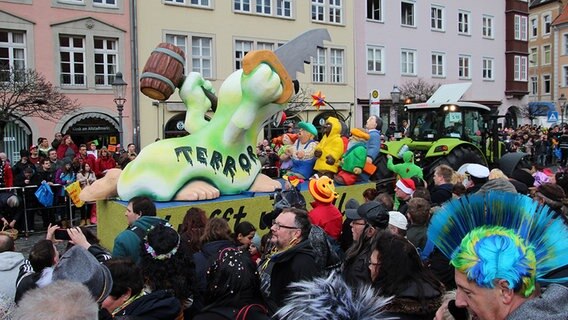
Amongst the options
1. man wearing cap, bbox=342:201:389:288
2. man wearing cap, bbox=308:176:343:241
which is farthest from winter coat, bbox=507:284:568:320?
man wearing cap, bbox=308:176:343:241

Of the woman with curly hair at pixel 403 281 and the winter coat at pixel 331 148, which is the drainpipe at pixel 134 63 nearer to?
the winter coat at pixel 331 148

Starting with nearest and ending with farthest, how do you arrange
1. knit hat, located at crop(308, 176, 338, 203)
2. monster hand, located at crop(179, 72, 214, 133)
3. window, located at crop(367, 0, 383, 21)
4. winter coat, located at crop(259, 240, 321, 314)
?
winter coat, located at crop(259, 240, 321, 314)
knit hat, located at crop(308, 176, 338, 203)
monster hand, located at crop(179, 72, 214, 133)
window, located at crop(367, 0, 383, 21)

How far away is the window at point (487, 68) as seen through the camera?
3447 centimetres

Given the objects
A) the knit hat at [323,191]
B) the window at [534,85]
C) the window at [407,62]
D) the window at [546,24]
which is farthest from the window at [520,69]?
the knit hat at [323,191]

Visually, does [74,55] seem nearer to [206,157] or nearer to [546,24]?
[206,157]

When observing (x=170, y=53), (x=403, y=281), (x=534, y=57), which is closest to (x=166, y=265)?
(x=403, y=281)

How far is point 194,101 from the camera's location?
28.0 ft

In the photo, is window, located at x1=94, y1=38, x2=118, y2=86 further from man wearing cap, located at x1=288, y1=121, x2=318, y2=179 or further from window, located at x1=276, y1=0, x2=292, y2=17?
man wearing cap, located at x1=288, y1=121, x2=318, y2=179

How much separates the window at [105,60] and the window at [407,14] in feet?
54.2

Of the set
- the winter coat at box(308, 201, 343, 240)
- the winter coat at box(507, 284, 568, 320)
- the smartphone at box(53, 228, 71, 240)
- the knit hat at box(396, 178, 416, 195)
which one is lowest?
the winter coat at box(308, 201, 343, 240)

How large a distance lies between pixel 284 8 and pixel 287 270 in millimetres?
23586

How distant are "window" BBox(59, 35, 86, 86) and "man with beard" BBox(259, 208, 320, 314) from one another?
1861cm

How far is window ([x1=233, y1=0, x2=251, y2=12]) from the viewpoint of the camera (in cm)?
2403

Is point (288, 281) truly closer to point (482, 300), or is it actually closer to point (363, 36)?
point (482, 300)
